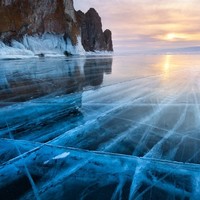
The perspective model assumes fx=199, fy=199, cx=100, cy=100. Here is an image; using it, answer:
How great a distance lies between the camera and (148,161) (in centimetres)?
209

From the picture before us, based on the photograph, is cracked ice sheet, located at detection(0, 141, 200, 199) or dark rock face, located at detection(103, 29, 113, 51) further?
dark rock face, located at detection(103, 29, 113, 51)

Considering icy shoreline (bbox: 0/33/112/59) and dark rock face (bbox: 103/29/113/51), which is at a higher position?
dark rock face (bbox: 103/29/113/51)

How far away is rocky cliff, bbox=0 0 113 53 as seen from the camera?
28725mm

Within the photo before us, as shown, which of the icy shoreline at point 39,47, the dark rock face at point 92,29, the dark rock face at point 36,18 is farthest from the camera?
the dark rock face at point 92,29

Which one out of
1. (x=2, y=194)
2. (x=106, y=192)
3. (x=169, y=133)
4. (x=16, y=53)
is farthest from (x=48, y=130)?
(x=16, y=53)

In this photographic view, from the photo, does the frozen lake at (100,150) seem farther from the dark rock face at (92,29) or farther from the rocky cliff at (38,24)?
the dark rock face at (92,29)

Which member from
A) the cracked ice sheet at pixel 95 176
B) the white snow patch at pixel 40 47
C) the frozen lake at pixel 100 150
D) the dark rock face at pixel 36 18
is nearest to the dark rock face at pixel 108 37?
the dark rock face at pixel 36 18

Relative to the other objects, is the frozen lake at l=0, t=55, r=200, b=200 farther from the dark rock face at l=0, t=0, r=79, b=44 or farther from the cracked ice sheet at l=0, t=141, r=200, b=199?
the dark rock face at l=0, t=0, r=79, b=44

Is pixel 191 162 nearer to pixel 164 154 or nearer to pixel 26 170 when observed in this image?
pixel 164 154

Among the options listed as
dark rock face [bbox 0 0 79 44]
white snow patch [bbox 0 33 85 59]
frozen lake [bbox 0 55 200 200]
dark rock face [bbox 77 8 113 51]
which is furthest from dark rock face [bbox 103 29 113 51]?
frozen lake [bbox 0 55 200 200]

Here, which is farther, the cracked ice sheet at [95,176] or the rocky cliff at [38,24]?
the rocky cliff at [38,24]

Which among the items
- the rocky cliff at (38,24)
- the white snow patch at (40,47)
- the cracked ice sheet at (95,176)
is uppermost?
the rocky cliff at (38,24)

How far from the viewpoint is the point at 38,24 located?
115 feet

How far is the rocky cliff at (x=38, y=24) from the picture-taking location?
94.2ft
